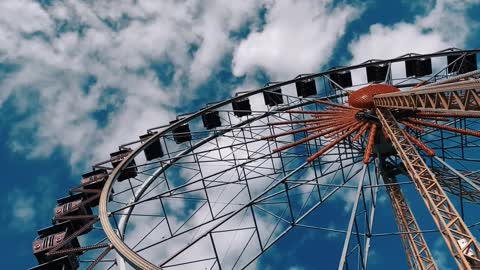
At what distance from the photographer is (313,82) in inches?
1155

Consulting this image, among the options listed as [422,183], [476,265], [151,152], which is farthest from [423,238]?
[151,152]

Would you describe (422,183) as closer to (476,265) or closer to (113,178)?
(476,265)

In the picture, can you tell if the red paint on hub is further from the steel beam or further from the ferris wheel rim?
the ferris wheel rim

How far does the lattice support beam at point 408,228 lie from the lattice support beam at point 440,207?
63.7 inches

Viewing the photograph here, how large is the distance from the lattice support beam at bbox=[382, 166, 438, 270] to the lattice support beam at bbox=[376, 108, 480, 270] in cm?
162

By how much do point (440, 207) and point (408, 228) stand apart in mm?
3953

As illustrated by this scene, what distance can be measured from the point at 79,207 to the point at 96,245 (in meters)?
3.84

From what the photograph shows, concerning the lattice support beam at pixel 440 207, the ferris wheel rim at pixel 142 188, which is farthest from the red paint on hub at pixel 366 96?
the ferris wheel rim at pixel 142 188

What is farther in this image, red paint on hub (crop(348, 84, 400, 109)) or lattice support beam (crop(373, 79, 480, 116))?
red paint on hub (crop(348, 84, 400, 109))

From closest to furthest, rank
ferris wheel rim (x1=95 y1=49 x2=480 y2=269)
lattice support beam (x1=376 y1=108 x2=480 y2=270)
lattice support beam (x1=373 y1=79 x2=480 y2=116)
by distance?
lattice support beam (x1=373 y1=79 x2=480 y2=116) → lattice support beam (x1=376 y1=108 x2=480 y2=270) → ferris wheel rim (x1=95 y1=49 x2=480 y2=269)

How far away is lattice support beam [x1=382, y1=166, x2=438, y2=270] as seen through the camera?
1714 centimetres

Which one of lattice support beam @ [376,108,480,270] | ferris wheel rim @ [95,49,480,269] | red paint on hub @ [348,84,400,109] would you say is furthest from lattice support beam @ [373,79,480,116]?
ferris wheel rim @ [95,49,480,269]

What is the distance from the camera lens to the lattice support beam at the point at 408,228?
56.2 feet

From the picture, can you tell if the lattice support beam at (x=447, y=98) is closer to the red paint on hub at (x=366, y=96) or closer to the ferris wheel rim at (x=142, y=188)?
the red paint on hub at (x=366, y=96)
